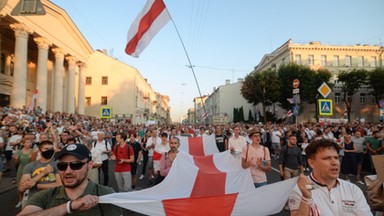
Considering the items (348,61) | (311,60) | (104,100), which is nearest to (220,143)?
(104,100)

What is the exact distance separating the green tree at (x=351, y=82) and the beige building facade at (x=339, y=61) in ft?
9.64

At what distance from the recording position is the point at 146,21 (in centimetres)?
912

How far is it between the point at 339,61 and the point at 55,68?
54.4m

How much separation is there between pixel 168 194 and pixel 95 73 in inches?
1968

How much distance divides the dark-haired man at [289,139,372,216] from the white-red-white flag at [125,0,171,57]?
7.62 metres

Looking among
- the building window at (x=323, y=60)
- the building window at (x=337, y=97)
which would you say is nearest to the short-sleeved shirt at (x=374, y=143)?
the building window at (x=337, y=97)

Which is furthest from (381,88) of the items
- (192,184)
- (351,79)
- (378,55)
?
(192,184)

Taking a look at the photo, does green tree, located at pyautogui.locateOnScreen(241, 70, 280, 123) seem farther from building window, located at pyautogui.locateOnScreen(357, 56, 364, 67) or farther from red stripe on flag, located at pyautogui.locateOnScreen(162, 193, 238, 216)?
red stripe on flag, located at pyautogui.locateOnScreen(162, 193, 238, 216)

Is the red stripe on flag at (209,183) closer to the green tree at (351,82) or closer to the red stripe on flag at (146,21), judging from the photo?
the red stripe on flag at (146,21)

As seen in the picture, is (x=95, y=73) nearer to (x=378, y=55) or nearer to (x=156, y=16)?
(x=156, y=16)

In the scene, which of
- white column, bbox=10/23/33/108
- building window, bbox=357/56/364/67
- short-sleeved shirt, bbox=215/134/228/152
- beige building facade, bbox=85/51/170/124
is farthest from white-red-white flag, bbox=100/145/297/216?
building window, bbox=357/56/364/67

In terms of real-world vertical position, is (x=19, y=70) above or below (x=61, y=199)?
above

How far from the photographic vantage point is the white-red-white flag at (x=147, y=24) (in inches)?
354

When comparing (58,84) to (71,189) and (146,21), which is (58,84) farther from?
(71,189)
